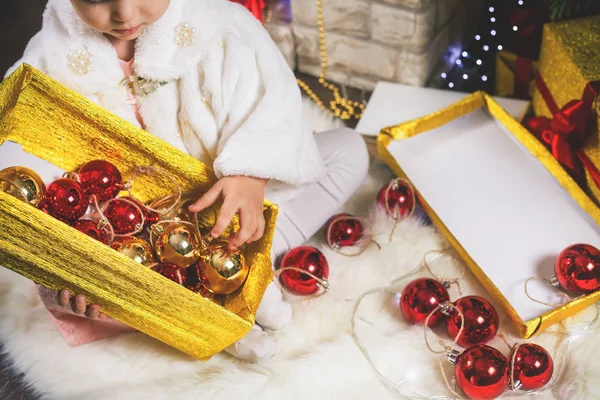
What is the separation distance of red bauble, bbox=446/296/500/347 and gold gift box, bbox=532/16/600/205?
0.34m

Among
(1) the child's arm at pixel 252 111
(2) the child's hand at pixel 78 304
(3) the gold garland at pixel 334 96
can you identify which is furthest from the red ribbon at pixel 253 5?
(2) the child's hand at pixel 78 304

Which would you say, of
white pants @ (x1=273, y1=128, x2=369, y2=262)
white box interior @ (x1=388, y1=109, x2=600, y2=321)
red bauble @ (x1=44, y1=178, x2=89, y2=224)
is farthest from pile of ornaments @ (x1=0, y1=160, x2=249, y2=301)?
A: white box interior @ (x1=388, y1=109, x2=600, y2=321)

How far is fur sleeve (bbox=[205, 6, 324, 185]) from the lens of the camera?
0.88 meters

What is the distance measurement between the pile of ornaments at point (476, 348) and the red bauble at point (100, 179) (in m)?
0.48

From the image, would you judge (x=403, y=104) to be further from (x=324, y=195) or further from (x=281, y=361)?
(x=281, y=361)

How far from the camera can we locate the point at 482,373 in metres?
0.87

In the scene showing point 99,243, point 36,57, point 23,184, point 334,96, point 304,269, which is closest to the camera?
point 99,243

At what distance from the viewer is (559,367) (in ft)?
3.12

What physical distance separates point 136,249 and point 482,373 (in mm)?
519

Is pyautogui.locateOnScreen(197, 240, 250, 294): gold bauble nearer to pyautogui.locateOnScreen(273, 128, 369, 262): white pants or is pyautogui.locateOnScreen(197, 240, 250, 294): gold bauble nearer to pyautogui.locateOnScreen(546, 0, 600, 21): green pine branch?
pyautogui.locateOnScreen(273, 128, 369, 262): white pants

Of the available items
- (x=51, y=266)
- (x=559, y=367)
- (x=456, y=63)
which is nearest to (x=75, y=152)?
(x=51, y=266)

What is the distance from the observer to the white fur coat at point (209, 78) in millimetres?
869

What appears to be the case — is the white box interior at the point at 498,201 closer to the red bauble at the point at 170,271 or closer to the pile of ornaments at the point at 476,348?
the pile of ornaments at the point at 476,348

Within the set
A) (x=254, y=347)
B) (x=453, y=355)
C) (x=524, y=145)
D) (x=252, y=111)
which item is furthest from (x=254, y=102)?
(x=524, y=145)
